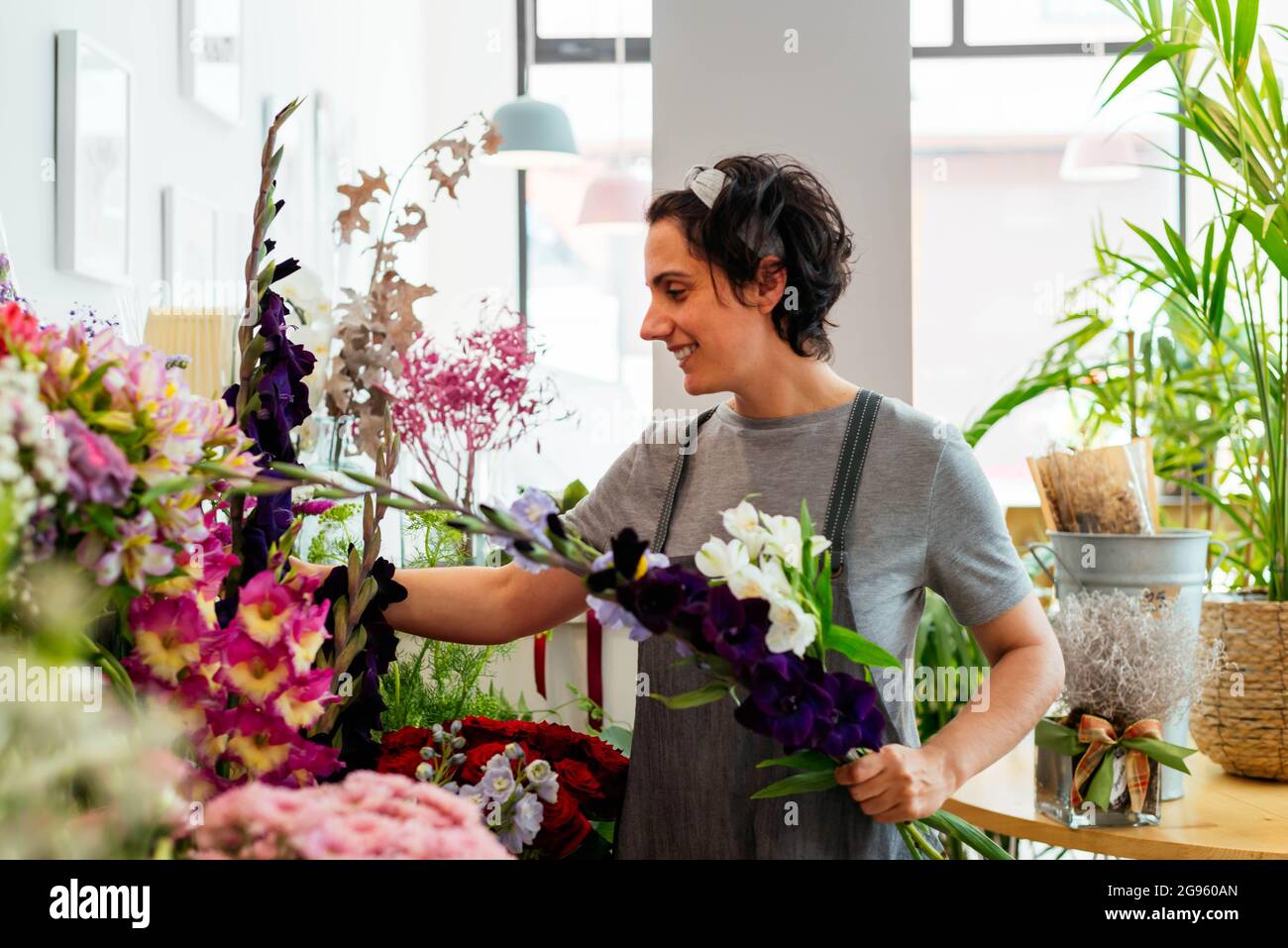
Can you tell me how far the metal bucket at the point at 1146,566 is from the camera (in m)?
1.64

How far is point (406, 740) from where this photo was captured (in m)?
1.00

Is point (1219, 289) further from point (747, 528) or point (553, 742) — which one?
point (747, 528)

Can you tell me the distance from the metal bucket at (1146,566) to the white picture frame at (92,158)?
6.31 ft

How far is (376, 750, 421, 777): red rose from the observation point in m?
0.89

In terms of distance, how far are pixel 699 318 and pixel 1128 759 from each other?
0.75 m

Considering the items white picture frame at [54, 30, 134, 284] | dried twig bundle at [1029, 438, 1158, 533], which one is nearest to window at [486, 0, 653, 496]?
white picture frame at [54, 30, 134, 284]

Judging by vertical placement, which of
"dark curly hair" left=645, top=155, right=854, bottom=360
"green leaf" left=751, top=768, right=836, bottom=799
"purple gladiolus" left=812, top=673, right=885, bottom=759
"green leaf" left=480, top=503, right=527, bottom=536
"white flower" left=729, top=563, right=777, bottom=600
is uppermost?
"dark curly hair" left=645, top=155, right=854, bottom=360

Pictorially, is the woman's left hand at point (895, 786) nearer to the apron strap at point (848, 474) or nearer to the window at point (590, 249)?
the apron strap at point (848, 474)

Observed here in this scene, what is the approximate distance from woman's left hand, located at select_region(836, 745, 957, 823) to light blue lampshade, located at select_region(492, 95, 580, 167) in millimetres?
3378

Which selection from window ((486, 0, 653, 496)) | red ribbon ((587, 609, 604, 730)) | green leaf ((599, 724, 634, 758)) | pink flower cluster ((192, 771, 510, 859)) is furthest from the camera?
window ((486, 0, 653, 496))

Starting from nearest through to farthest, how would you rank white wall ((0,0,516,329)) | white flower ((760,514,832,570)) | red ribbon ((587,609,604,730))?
white flower ((760,514,832,570)), red ribbon ((587,609,604,730)), white wall ((0,0,516,329))

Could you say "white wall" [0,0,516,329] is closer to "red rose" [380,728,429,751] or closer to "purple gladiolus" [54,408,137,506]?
"red rose" [380,728,429,751]
